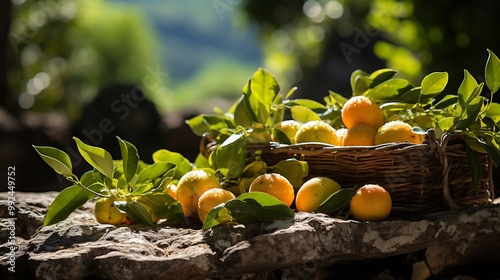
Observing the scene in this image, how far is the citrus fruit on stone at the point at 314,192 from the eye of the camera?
1.27 m

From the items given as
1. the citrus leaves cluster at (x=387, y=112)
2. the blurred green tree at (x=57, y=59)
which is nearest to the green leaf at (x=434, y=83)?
Result: the citrus leaves cluster at (x=387, y=112)

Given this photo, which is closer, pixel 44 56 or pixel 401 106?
pixel 401 106

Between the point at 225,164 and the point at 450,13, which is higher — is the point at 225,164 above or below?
below

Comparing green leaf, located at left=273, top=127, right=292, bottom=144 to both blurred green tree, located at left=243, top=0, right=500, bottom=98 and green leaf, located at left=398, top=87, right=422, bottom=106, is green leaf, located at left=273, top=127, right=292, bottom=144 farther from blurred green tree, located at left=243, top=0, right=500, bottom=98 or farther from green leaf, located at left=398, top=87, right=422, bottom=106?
blurred green tree, located at left=243, top=0, right=500, bottom=98

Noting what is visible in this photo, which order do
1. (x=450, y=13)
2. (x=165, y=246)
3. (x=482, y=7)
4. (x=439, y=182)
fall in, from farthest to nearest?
(x=450, y=13) → (x=482, y=7) → (x=439, y=182) → (x=165, y=246)

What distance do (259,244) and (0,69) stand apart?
15.6ft

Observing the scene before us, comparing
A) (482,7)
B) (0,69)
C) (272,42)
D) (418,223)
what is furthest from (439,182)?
(272,42)

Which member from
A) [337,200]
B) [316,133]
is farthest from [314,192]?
[316,133]

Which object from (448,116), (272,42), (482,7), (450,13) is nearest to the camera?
(448,116)

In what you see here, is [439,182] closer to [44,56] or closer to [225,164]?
[225,164]

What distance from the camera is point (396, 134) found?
1.32m

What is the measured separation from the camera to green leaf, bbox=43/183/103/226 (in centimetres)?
129

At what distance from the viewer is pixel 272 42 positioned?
Answer: 6984 mm

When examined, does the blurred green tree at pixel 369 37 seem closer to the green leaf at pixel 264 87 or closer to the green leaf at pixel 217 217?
the green leaf at pixel 264 87
